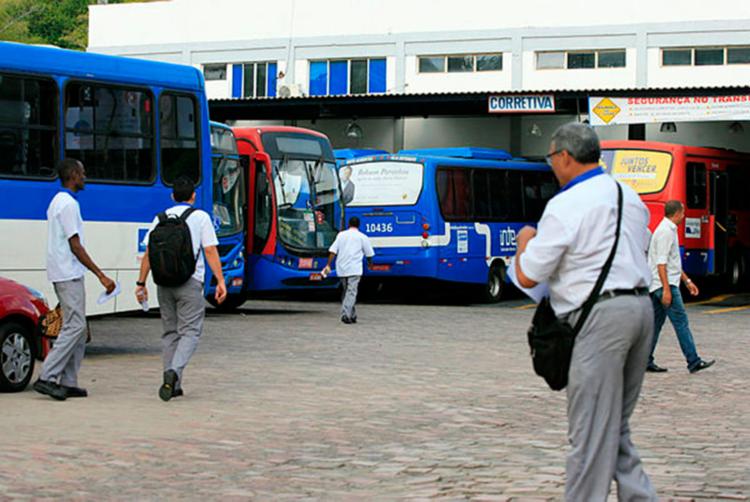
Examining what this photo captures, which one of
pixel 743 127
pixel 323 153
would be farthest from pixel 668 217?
pixel 743 127

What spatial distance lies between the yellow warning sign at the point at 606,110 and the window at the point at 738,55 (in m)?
21.6

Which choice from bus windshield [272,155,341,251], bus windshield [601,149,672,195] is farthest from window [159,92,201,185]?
bus windshield [601,149,672,195]

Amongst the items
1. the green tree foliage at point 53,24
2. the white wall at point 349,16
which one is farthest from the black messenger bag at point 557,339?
the green tree foliage at point 53,24

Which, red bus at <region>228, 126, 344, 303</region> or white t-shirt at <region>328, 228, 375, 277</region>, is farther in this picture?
red bus at <region>228, 126, 344, 303</region>

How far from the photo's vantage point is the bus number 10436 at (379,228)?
1187 inches

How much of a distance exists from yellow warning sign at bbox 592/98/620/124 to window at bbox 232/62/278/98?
2804cm

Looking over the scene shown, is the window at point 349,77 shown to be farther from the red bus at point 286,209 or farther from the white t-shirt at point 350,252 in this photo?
the white t-shirt at point 350,252

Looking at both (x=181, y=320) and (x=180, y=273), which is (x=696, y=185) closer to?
(x=181, y=320)

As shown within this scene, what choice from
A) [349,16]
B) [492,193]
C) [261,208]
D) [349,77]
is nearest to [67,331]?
[261,208]

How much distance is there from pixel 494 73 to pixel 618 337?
50.1 m

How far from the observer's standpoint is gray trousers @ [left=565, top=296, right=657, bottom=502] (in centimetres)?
636

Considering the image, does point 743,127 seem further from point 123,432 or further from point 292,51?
point 123,432

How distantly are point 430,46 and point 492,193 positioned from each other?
2477 centimetres

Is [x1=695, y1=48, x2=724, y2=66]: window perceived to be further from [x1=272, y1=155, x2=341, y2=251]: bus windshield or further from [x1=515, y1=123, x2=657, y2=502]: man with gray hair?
[x1=515, y1=123, x2=657, y2=502]: man with gray hair
